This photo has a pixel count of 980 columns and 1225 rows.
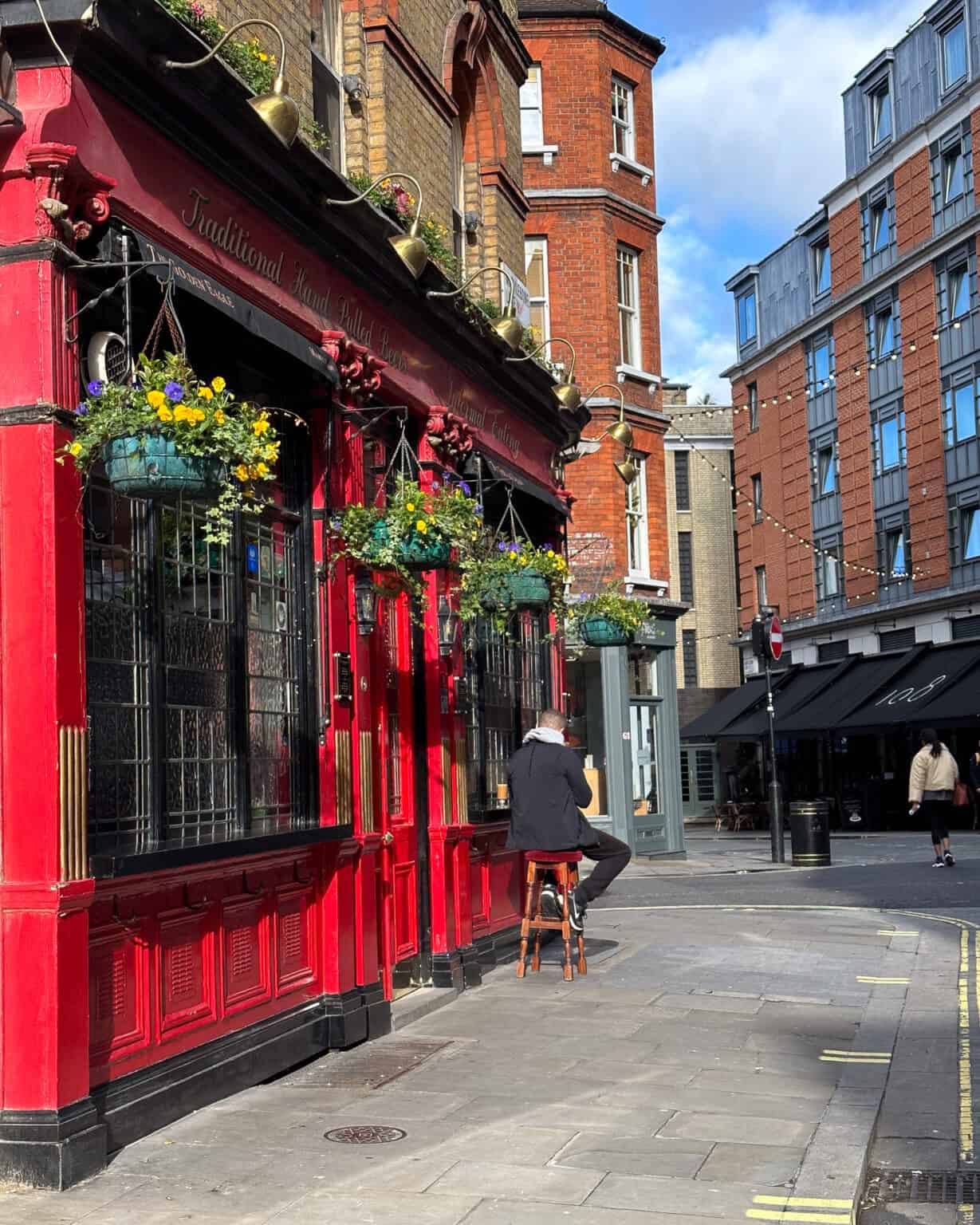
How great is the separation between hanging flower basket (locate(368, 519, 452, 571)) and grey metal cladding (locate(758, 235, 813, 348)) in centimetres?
3562

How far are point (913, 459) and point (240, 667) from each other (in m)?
31.5

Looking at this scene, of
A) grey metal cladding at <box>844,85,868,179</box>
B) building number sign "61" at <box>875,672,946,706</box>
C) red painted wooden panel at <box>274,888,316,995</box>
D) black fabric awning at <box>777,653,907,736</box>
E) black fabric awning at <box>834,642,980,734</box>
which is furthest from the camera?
grey metal cladding at <box>844,85,868,179</box>

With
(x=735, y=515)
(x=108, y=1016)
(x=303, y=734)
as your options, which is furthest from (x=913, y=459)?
(x=108, y=1016)

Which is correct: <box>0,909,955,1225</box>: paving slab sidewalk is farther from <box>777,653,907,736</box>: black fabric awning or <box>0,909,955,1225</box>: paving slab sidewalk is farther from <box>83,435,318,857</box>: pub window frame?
<box>777,653,907,736</box>: black fabric awning

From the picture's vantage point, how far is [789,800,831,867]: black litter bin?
2280cm

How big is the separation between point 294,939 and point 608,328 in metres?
17.6

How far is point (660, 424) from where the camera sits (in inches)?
1046

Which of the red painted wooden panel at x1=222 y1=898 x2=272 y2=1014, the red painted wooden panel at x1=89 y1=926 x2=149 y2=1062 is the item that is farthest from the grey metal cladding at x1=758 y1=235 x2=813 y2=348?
the red painted wooden panel at x1=89 y1=926 x2=149 y2=1062

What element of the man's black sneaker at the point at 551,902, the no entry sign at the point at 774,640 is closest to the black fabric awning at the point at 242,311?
Result: the man's black sneaker at the point at 551,902

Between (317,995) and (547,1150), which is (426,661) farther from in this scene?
(547,1150)

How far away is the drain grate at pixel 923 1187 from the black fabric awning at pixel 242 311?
4.88m

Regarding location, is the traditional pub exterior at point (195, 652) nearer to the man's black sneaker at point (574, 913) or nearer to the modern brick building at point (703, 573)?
the man's black sneaker at point (574, 913)

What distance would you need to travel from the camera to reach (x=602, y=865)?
12320 mm

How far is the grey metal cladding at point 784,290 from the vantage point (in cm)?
4341
